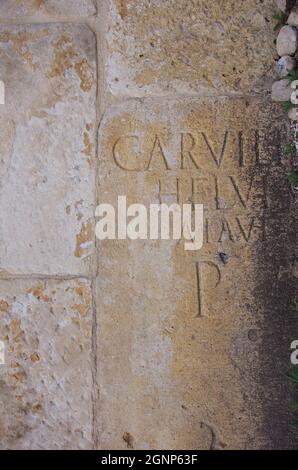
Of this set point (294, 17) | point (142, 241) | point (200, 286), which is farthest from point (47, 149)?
point (294, 17)

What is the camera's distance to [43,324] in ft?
7.18

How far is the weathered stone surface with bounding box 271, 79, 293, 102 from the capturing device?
2.04m

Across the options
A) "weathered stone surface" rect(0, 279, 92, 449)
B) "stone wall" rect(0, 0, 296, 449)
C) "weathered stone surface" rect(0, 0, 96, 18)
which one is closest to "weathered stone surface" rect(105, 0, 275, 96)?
"stone wall" rect(0, 0, 296, 449)

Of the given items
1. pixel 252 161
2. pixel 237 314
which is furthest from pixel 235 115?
pixel 237 314

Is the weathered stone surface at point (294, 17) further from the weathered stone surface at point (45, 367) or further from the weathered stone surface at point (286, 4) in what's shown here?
the weathered stone surface at point (45, 367)

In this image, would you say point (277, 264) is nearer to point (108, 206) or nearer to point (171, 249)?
point (171, 249)

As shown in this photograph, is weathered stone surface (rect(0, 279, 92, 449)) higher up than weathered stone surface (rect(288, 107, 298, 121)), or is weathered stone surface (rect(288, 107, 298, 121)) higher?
weathered stone surface (rect(288, 107, 298, 121))

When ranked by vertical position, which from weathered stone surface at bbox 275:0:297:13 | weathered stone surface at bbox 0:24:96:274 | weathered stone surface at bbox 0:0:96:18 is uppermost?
weathered stone surface at bbox 0:0:96:18

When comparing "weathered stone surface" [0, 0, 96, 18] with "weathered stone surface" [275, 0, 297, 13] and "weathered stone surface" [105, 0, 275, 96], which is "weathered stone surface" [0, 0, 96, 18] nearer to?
"weathered stone surface" [105, 0, 275, 96]

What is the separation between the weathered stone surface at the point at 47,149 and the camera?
2158 millimetres

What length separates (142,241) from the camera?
7.00 feet

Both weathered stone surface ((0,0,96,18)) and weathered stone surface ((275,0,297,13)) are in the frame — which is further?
weathered stone surface ((0,0,96,18))

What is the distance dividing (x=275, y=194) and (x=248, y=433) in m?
0.85

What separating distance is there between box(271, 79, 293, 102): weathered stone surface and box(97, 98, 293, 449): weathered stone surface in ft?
0.16
